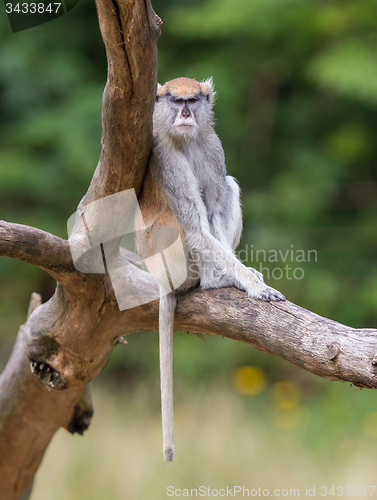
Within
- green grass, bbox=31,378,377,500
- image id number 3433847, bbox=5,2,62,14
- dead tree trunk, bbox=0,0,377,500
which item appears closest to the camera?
dead tree trunk, bbox=0,0,377,500

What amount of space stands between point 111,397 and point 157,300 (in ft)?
9.68

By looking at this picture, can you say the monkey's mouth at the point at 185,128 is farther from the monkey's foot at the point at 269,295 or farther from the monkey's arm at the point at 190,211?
the monkey's foot at the point at 269,295

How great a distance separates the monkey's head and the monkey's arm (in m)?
0.14

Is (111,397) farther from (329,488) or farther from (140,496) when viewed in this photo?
(329,488)

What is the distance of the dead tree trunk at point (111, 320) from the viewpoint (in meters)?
1.75

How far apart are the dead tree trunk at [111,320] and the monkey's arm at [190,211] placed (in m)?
0.18

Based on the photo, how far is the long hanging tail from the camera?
212 cm

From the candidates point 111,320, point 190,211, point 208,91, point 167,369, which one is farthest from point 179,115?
point 167,369

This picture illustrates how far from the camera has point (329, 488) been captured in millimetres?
3650
